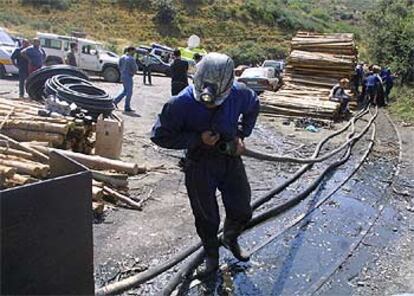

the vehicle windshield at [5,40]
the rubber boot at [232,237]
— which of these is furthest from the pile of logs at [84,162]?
the vehicle windshield at [5,40]

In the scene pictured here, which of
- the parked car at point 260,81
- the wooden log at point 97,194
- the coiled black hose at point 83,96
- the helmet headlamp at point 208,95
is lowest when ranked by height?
the parked car at point 260,81

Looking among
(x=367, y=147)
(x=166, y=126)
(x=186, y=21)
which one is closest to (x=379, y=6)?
(x=186, y=21)

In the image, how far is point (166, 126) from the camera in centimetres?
399

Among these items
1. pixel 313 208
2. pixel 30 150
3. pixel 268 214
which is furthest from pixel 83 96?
pixel 313 208

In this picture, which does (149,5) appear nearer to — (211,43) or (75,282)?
(211,43)

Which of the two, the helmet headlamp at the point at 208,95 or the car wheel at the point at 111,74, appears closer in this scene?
the helmet headlamp at the point at 208,95

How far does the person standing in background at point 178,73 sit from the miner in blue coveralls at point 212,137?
22.5ft

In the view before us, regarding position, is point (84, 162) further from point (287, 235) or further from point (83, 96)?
point (287, 235)

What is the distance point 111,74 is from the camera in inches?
913

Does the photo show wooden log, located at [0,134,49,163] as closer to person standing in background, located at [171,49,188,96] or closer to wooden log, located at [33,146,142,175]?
wooden log, located at [33,146,142,175]

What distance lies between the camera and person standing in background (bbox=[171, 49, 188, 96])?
11.1 meters

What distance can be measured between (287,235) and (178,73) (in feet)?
20.3

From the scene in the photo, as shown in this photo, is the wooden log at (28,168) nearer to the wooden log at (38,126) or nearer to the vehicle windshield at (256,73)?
the wooden log at (38,126)

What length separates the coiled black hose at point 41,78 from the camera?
11.5m
